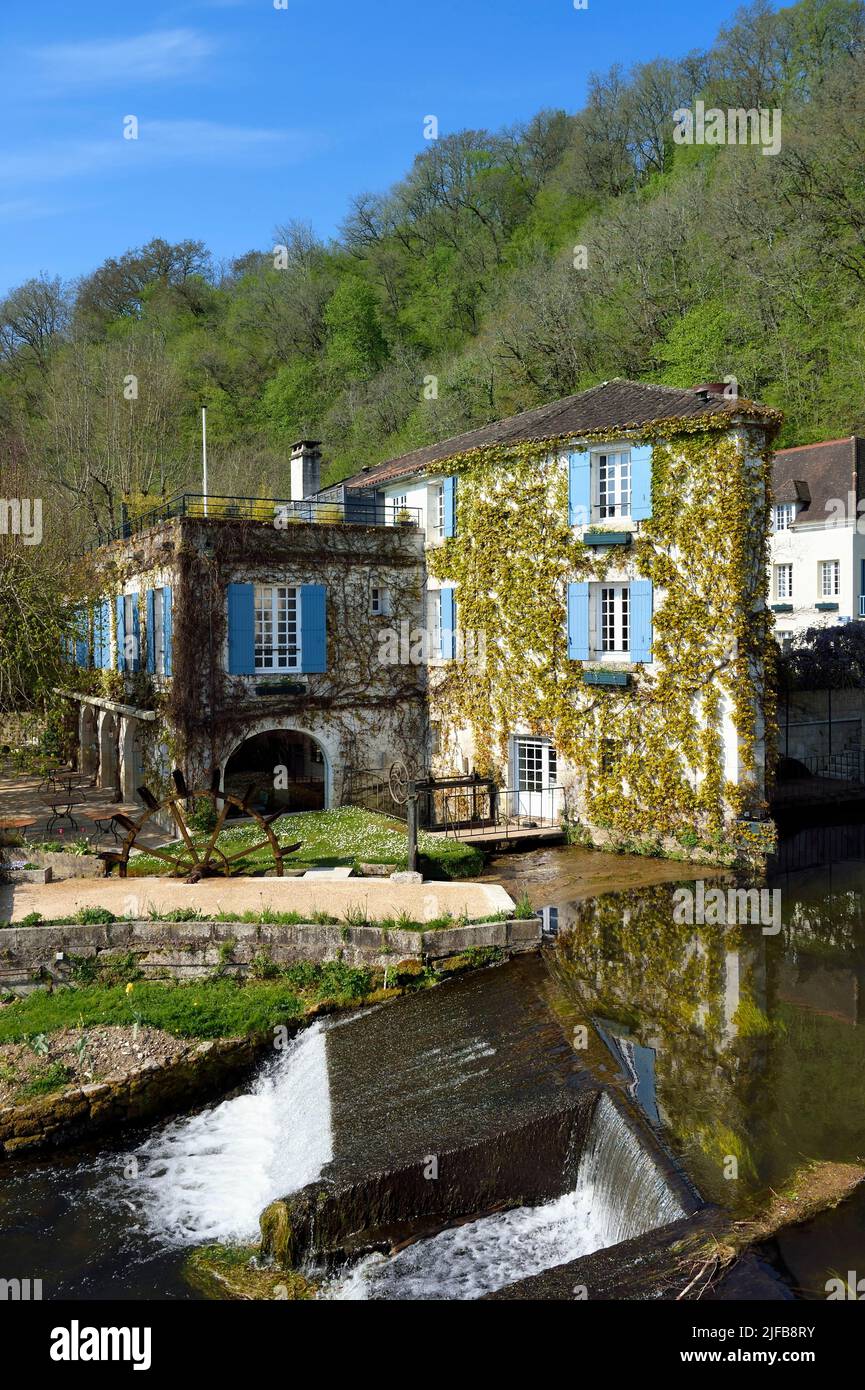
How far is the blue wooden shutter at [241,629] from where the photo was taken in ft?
67.5

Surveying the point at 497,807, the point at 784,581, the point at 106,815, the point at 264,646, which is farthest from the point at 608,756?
the point at 784,581

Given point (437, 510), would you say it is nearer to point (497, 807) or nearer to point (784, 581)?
point (497, 807)

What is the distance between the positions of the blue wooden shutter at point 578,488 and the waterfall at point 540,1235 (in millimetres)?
13428

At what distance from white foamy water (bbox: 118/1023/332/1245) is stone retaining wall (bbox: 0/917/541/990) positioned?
5.33 feet

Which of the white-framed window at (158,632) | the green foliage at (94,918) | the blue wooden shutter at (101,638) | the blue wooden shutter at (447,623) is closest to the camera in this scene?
the green foliage at (94,918)

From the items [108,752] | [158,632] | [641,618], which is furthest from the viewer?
[108,752]

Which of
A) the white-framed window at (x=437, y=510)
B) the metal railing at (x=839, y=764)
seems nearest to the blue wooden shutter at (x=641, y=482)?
the white-framed window at (x=437, y=510)

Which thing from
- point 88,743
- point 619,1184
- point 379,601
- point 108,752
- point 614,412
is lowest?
point 619,1184

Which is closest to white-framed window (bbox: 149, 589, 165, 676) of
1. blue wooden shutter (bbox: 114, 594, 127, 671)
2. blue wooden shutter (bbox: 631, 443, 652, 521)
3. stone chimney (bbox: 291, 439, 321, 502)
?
blue wooden shutter (bbox: 114, 594, 127, 671)

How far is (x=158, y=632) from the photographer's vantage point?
2172cm

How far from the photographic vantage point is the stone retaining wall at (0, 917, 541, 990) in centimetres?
1253

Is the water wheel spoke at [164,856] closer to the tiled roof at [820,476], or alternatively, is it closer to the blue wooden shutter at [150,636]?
the blue wooden shutter at [150,636]

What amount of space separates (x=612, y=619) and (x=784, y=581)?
56.3 ft
